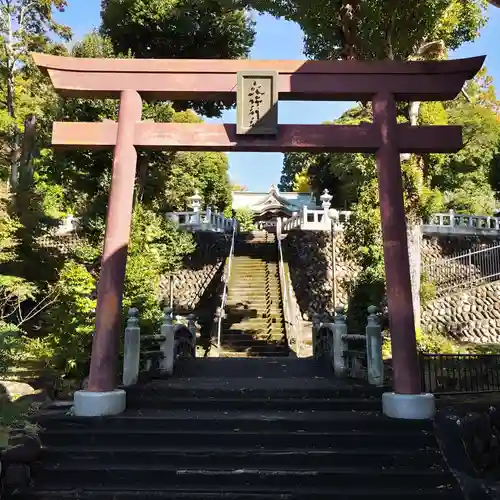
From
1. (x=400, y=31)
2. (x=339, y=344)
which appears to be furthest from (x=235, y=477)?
(x=400, y=31)

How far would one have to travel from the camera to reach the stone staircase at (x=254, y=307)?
14648mm

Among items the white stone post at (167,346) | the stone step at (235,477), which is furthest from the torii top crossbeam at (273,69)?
the stone step at (235,477)

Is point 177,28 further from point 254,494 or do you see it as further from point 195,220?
point 254,494

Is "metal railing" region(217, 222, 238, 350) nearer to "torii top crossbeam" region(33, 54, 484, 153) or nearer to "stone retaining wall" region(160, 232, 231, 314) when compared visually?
"stone retaining wall" region(160, 232, 231, 314)

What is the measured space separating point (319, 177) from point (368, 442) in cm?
2706

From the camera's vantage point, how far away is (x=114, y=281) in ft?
21.5

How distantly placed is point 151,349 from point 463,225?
18179 mm

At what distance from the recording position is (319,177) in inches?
1232

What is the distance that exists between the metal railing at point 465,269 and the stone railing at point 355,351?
38.0 feet

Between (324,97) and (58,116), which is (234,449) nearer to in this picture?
(324,97)

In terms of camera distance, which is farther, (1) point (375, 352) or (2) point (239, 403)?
(1) point (375, 352)

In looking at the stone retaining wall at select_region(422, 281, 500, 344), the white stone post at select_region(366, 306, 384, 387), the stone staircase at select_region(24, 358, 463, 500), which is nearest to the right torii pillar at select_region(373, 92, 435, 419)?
the stone staircase at select_region(24, 358, 463, 500)

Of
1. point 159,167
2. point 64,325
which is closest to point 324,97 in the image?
point 64,325

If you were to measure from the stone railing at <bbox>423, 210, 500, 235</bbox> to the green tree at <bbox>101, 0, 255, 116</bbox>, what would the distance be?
39.8 ft
